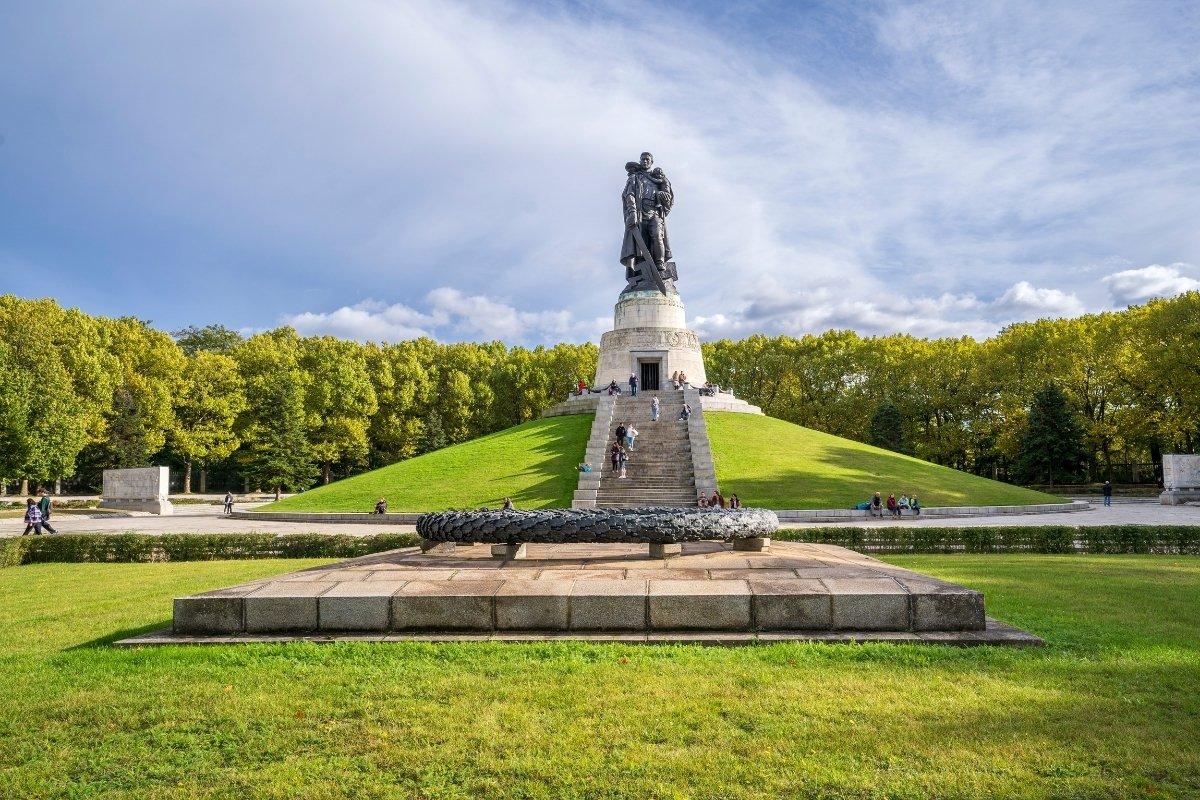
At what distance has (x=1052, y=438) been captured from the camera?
4597 cm

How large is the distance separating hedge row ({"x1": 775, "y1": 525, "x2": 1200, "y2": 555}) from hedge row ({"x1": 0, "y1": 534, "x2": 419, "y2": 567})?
1042 centimetres

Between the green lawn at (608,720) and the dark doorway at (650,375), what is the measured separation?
34.0 m

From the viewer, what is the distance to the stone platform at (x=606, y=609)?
23.8ft

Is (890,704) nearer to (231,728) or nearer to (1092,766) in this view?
(1092,766)

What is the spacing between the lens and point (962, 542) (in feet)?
56.2

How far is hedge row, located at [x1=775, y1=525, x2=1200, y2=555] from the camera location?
16891 millimetres

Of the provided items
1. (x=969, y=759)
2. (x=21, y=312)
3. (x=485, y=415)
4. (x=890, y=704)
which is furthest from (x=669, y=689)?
(x=485, y=415)

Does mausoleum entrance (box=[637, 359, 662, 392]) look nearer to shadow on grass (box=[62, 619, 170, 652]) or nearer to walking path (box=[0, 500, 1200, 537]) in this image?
walking path (box=[0, 500, 1200, 537])

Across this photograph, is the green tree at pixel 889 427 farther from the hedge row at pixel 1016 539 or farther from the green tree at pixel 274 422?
the hedge row at pixel 1016 539

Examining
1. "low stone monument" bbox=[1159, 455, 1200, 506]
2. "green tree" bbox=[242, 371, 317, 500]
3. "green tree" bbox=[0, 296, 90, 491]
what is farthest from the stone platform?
"green tree" bbox=[242, 371, 317, 500]

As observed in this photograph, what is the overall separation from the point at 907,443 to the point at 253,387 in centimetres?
4678

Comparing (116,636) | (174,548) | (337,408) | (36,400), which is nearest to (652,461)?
(174,548)

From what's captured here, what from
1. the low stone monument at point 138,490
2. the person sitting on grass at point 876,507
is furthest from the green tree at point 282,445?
the person sitting on grass at point 876,507

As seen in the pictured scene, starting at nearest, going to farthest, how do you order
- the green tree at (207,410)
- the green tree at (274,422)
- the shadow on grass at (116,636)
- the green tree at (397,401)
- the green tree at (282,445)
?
the shadow on grass at (116,636), the green tree at (282,445), the green tree at (274,422), the green tree at (207,410), the green tree at (397,401)
